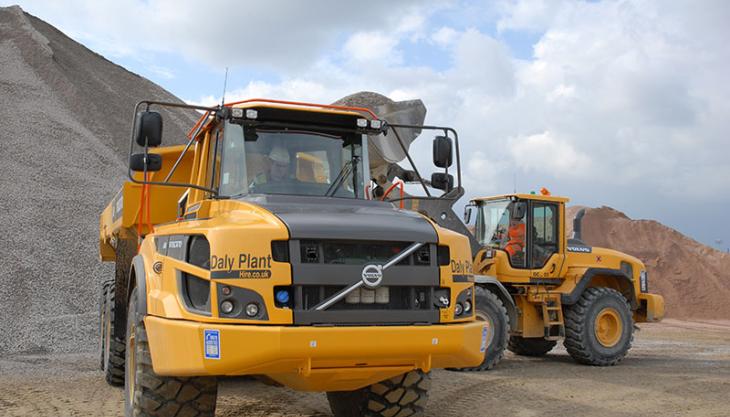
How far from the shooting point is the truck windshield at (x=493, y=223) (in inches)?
453

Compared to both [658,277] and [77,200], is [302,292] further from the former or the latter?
[658,277]

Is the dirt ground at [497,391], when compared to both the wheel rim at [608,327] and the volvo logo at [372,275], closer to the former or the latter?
the wheel rim at [608,327]

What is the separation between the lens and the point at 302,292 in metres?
4.48

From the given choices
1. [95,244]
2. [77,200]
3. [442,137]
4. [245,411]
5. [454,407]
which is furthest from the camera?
[77,200]

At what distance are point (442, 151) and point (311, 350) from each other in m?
2.11

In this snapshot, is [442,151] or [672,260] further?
[672,260]

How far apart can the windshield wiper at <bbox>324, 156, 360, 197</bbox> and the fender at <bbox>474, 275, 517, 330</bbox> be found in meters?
4.88

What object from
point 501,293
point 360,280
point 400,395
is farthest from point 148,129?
point 501,293

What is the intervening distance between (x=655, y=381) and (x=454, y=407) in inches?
135

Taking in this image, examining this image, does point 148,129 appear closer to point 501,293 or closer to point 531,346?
point 501,293

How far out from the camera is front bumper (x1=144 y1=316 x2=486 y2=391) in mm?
4316

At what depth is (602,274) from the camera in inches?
465

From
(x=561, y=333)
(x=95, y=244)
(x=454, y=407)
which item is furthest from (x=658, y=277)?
(x=454, y=407)

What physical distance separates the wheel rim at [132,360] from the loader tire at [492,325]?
534 cm
